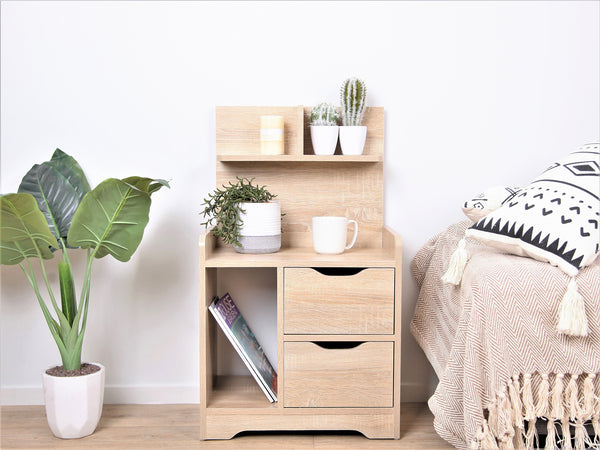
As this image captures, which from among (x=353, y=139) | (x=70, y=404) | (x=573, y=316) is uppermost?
(x=353, y=139)

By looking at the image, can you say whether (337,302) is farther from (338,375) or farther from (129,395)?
(129,395)

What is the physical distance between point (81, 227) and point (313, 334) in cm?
76

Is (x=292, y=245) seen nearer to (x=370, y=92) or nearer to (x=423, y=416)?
(x=370, y=92)

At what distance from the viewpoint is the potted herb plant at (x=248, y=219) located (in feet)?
6.03

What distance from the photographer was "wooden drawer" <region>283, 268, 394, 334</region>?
5.68 feet

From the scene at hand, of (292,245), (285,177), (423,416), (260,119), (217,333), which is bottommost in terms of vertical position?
(423,416)

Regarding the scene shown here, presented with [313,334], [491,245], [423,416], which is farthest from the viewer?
[423,416]

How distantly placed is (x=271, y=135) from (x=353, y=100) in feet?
0.95

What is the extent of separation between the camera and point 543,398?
1369mm

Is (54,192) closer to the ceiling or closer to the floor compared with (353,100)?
closer to the floor

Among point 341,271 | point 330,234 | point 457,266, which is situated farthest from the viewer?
point 341,271

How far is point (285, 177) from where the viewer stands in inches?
80.4

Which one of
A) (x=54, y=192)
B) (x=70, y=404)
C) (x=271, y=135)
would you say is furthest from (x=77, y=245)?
(x=271, y=135)

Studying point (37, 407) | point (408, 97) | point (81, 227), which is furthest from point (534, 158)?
point (37, 407)
